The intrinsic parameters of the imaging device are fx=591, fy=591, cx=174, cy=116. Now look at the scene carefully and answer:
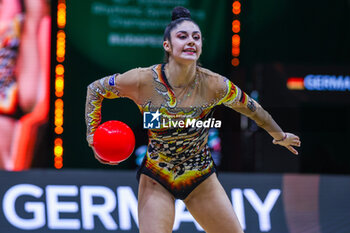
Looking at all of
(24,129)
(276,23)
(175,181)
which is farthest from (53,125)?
(175,181)

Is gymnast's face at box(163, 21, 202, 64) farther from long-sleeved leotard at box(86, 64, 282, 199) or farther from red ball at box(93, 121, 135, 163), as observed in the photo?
red ball at box(93, 121, 135, 163)

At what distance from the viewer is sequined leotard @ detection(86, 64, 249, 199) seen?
3869mm

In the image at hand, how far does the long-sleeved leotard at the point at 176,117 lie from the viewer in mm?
3871

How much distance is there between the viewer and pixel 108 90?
4035 millimetres

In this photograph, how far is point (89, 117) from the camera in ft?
13.6

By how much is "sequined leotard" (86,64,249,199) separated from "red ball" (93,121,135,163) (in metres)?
0.18

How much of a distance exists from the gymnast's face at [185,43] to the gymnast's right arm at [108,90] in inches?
11.7

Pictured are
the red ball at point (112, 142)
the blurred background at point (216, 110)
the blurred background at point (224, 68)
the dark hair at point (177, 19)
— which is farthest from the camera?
the blurred background at point (224, 68)

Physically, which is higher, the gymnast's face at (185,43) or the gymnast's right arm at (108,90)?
the gymnast's face at (185,43)

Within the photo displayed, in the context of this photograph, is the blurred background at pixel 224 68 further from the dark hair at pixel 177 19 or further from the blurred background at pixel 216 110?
the dark hair at pixel 177 19

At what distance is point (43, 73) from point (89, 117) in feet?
10.2

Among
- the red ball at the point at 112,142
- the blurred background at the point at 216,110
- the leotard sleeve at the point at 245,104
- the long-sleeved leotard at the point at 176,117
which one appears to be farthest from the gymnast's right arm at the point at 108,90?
the blurred background at the point at 216,110

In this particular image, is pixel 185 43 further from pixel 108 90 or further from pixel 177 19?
pixel 108 90

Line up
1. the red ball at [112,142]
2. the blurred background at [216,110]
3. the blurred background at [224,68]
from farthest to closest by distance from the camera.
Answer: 1. the blurred background at [224,68]
2. the blurred background at [216,110]
3. the red ball at [112,142]
